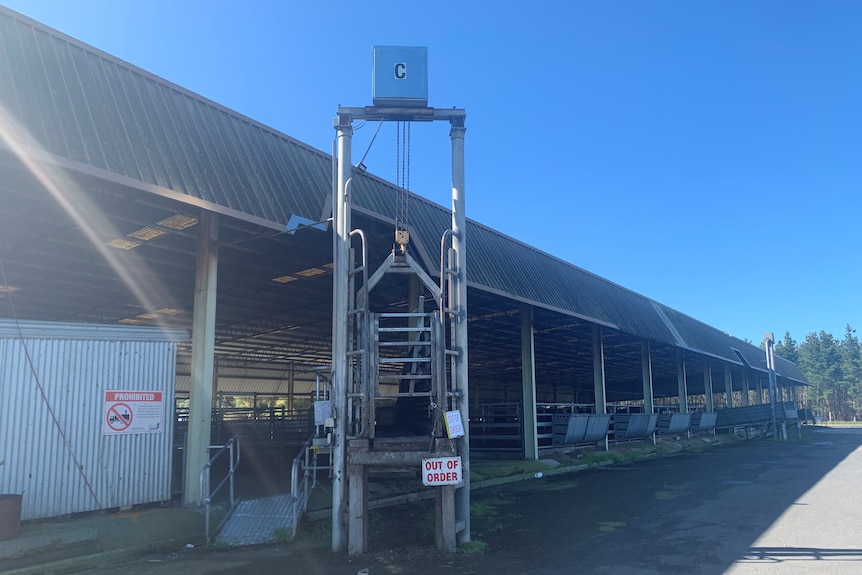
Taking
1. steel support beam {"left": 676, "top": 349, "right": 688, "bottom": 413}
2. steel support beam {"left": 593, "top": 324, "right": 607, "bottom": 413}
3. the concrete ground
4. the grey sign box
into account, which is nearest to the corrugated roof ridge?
the grey sign box

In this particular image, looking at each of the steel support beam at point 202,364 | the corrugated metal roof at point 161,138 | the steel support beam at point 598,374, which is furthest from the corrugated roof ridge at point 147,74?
the steel support beam at point 598,374

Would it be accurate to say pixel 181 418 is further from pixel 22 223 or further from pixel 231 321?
pixel 22 223

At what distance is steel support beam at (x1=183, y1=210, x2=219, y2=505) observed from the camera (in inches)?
419

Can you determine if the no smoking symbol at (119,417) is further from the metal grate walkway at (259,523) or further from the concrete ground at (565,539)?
the metal grate walkway at (259,523)

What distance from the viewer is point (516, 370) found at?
135 feet

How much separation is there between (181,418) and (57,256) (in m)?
11.5

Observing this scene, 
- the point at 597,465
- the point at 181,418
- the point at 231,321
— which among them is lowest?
the point at 597,465

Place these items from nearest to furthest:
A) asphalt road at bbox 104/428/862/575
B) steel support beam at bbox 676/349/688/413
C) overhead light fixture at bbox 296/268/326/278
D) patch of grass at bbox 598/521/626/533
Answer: asphalt road at bbox 104/428/862/575 < patch of grass at bbox 598/521/626/533 < overhead light fixture at bbox 296/268/326/278 < steel support beam at bbox 676/349/688/413

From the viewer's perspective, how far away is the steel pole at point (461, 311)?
8961 mm

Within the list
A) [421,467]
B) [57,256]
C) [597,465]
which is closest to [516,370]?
[597,465]

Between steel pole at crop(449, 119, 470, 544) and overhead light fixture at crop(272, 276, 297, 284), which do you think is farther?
overhead light fixture at crop(272, 276, 297, 284)

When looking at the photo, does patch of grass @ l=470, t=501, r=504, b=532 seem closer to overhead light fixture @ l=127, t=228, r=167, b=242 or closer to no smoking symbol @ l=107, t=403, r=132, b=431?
no smoking symbol @ l=107, t=403, r=132, b=431

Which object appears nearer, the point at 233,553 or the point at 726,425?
the point at 233,553

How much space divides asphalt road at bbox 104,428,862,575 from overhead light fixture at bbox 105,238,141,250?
709 cm
